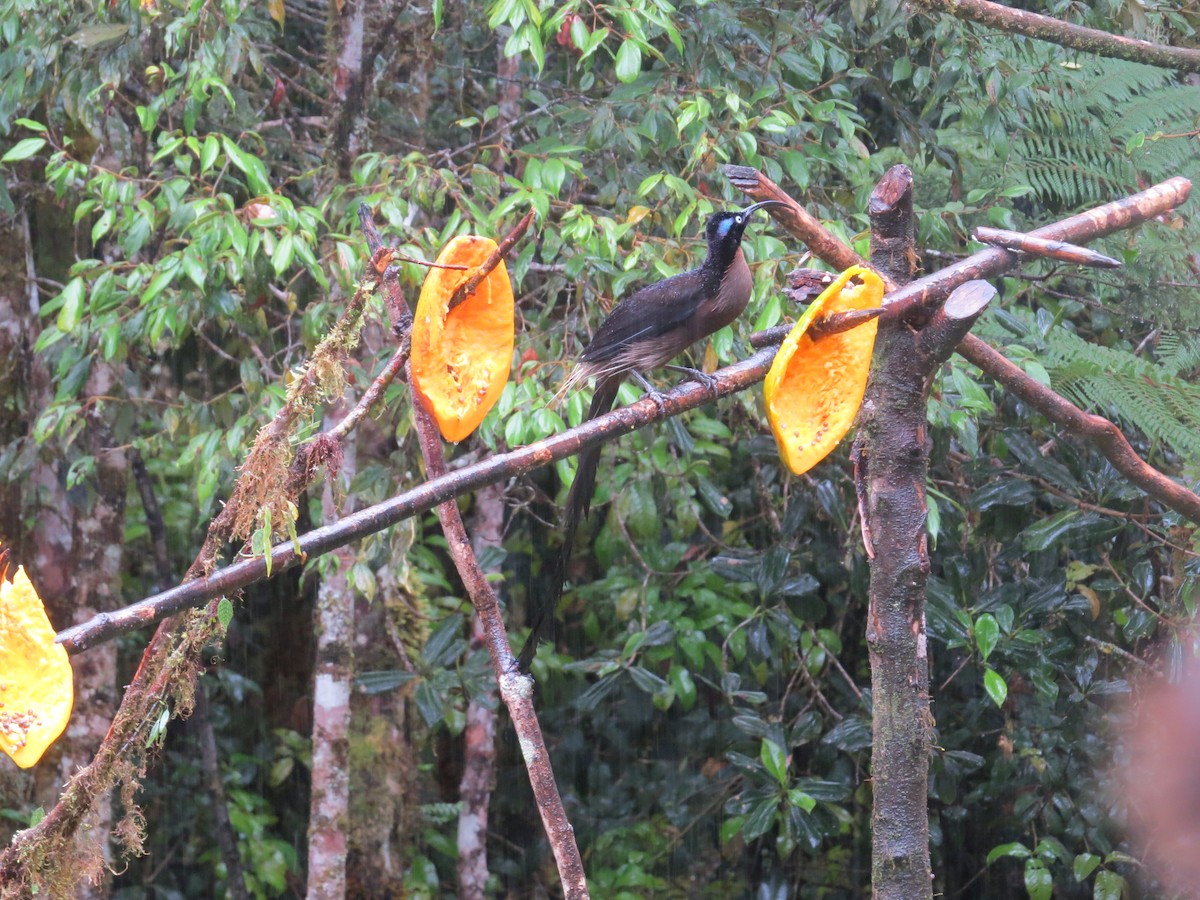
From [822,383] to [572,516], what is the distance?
627 millimetres

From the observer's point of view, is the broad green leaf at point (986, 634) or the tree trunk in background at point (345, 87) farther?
the tree trunk in background at point (345, 87)

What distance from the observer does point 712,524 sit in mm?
4426

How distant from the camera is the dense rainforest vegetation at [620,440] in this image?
8.49ft

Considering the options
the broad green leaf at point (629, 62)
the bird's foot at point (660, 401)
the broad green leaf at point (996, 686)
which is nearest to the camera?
the bird's foot at point (660, 401)

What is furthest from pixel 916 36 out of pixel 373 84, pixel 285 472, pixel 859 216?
pixel 285 472

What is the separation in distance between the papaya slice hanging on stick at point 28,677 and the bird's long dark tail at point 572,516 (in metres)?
0.68

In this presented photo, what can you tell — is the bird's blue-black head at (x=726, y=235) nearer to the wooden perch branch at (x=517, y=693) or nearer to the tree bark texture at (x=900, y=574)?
the tree bark texture at (x=900, y=574)

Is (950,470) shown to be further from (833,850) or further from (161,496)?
(161,496)

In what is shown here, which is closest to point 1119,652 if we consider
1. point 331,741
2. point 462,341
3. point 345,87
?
point 331,741

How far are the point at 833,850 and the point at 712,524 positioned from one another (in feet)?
3.97

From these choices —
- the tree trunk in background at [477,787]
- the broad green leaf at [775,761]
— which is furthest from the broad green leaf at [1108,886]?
the tree trunk in background at [477,787]

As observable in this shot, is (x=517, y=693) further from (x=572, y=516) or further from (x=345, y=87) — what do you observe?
(x=345, y=87)

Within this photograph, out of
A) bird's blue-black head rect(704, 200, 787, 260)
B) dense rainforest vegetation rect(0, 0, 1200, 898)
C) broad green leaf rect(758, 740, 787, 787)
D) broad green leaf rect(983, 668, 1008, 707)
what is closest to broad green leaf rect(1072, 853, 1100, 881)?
dense rainforest vegetation rect(0, 0, 1200, 898)

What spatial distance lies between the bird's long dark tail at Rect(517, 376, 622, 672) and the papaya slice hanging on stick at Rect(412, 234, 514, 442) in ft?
0.57
